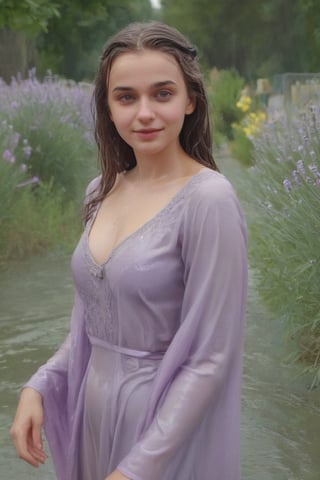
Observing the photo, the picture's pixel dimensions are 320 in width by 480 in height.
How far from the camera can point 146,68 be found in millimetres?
2146

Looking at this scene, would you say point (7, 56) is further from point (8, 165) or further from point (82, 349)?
point (82, 349)

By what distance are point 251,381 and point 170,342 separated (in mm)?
3493

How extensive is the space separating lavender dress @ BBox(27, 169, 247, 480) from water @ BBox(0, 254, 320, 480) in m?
2.13

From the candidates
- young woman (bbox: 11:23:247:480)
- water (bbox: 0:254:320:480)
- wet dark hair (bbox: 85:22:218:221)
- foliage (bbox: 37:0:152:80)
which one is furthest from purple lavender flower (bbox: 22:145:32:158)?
foliage (bbox: 37:0:152:80)

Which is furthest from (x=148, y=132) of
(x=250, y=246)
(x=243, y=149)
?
(x=243, y=149)

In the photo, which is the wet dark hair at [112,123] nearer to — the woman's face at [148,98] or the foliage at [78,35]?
the woman's face at [148,98]

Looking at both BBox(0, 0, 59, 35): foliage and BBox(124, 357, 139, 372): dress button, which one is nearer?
BBox(124, 357, 139, 372): dress button

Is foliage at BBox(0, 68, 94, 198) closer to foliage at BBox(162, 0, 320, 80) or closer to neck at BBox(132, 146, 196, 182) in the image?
neck at BBox(132, 146, 196, 182)

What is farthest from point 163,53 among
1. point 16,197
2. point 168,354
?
point 16,197

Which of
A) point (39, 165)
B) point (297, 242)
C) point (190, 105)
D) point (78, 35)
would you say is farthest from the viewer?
point (78, 35)

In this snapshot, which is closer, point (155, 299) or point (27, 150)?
point (155, 299)

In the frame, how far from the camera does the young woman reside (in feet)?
6.69

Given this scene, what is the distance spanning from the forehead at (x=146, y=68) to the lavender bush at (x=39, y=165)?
6.63m

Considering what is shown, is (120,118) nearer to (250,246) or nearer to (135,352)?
(135,352)
